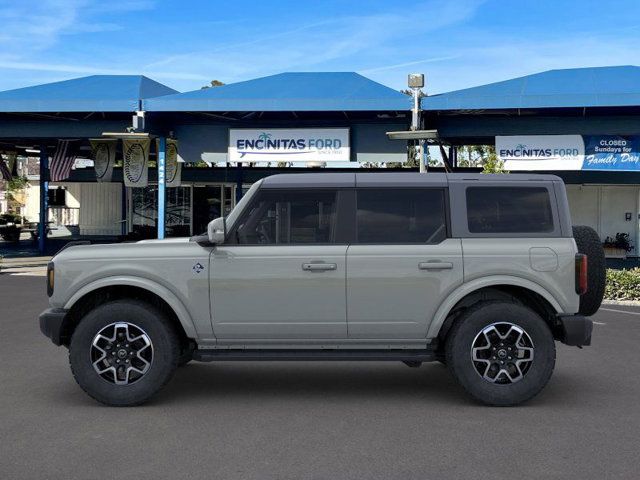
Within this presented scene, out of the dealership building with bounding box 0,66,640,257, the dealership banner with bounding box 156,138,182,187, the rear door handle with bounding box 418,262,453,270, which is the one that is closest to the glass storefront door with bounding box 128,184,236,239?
the dealership building with bounding box 0,66,640,257

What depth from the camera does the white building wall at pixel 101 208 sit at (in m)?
38.8

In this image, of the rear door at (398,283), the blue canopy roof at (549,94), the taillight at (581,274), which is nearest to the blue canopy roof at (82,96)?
the blue canopy roof at (549,94)

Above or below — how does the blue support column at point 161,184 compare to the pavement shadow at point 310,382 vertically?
above

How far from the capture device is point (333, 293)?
251 inches

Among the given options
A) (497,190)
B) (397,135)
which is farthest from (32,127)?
(497,190)

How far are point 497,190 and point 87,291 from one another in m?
3.76

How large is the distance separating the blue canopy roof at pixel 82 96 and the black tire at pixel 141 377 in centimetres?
1674

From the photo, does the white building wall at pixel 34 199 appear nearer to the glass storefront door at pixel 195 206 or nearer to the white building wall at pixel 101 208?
the white building wall at pixel 101 208

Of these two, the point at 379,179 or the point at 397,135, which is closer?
the point at 379,179

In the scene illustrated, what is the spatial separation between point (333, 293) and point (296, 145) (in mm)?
16543

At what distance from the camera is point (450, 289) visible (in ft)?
21.1

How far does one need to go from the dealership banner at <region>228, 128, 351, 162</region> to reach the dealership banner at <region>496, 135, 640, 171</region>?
4.76m

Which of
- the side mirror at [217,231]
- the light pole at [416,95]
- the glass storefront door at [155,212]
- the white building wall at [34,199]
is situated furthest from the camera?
the white building wall at [34,199]

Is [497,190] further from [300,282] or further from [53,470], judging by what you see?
[53,470]
